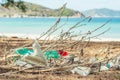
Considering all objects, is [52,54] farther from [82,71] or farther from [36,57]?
[36,57]

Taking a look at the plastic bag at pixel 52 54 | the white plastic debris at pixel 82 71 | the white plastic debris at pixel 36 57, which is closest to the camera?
the white plastic debris at pixel 36 57

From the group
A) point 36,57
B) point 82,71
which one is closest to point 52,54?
point 82,71

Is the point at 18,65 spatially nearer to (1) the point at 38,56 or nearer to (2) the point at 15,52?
(2) the point at 15,52

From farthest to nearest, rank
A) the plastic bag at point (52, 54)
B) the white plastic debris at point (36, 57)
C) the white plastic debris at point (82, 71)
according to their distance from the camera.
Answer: the white plastic debris at point (82, 71) < the plastic bag at point (52, 54) < the white plastic debris at point (36, 57)

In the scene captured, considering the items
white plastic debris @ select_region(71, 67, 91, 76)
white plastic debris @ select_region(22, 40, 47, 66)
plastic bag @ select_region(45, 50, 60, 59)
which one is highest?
white plastic debris @ select_region(22, 40, 47, 66)

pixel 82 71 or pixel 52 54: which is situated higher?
pixel 52 54

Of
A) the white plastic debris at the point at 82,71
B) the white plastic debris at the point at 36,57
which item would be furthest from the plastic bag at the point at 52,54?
the white plastic debris at the point at 36,57

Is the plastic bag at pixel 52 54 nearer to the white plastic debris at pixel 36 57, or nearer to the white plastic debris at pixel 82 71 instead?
the white plastic debris at pixel 82 71

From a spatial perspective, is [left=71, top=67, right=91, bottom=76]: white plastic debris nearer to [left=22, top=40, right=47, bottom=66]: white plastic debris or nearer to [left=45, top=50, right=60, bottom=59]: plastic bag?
[left=45, top=50, right=60, bottom=59]: plastic bag

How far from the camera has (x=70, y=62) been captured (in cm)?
868

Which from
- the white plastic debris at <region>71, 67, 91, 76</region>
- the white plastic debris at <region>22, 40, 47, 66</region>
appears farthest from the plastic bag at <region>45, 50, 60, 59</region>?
the white plastic debris at <region>22, 40, 47, 66</region>

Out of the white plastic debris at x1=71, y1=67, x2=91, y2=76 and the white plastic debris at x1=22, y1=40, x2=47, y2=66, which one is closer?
the white plastic debris at x1=22, y1=40, x2=47, y2=66

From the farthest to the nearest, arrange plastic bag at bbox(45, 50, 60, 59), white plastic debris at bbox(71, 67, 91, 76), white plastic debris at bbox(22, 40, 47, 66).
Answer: white plastic debris at bbox(71, 67, 91, 76)
plastic bag at bbox(45, 50, 60, 59)
white plastic debris at bbox(22, 40, 47, 66)

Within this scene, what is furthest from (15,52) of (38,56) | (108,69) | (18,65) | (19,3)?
(19,3)
